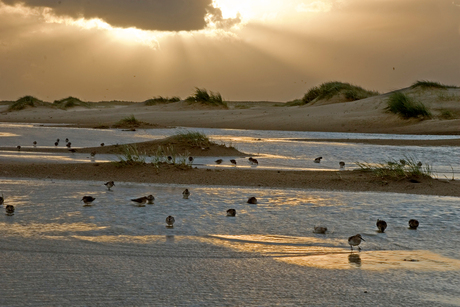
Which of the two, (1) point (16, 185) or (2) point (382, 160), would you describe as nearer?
(1) point (16, 185)

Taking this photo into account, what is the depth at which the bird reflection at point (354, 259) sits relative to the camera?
4.79 metres

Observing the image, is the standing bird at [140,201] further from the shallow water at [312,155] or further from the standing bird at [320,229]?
the shallow water at [312,155]

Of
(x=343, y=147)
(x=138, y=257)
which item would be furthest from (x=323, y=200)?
(x=343, y=147)

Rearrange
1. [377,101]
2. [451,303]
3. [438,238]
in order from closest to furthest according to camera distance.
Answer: [451,303] < [438,238] < [377,101]

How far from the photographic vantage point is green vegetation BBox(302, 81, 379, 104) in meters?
42.8

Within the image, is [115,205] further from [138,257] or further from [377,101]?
[377,101]

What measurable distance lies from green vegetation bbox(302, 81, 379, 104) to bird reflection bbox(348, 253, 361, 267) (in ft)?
126

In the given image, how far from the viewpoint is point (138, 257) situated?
4.87 meters

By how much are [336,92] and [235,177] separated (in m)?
34.0

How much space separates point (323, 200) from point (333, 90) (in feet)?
119

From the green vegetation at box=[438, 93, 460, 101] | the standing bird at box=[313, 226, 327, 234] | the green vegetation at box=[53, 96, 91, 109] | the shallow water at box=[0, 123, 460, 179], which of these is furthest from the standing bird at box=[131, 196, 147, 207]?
the green vegetation at box=[53, 96, 91, 109]

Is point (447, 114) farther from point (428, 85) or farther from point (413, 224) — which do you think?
point (413, 224)

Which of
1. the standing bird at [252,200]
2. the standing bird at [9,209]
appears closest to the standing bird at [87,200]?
the standing bird at [9,209]

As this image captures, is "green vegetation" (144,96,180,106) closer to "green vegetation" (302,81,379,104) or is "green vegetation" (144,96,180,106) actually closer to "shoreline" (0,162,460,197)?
"green vegetation" (302,81,379,104)
